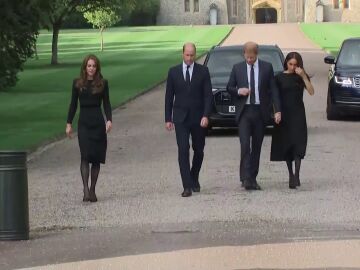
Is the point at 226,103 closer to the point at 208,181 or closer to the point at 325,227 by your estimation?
the point at 208,181

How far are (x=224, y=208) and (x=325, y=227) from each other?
161 cm

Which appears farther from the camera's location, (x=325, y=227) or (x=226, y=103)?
(x=226, y=103)

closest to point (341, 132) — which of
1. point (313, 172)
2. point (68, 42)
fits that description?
point (313, 172)

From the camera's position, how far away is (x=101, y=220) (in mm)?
11203

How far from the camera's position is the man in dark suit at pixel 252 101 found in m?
13.0

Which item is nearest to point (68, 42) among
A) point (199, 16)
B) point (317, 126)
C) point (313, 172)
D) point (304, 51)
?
point (304, 51)

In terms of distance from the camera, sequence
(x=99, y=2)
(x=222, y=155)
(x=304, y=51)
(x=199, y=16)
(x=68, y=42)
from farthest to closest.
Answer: (x=199, y=16) → (x=68, y=42) → (x=304, y=51) → (x=99, y=2) → (x=222, y=155)

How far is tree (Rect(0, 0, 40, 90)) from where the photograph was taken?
759 inches

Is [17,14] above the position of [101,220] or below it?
above

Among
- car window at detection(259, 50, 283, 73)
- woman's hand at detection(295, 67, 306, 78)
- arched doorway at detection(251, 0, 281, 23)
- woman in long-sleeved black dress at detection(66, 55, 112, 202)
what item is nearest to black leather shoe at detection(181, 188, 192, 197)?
woman in long-sleeved black dress at detection(66, 55, 112, 202)

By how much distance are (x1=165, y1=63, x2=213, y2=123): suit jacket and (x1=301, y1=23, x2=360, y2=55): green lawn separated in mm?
42565

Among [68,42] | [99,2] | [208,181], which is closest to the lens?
[208,181]

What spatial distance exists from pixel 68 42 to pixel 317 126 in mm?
57399

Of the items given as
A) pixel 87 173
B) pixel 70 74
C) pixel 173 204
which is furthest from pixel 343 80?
pixel 70 74
